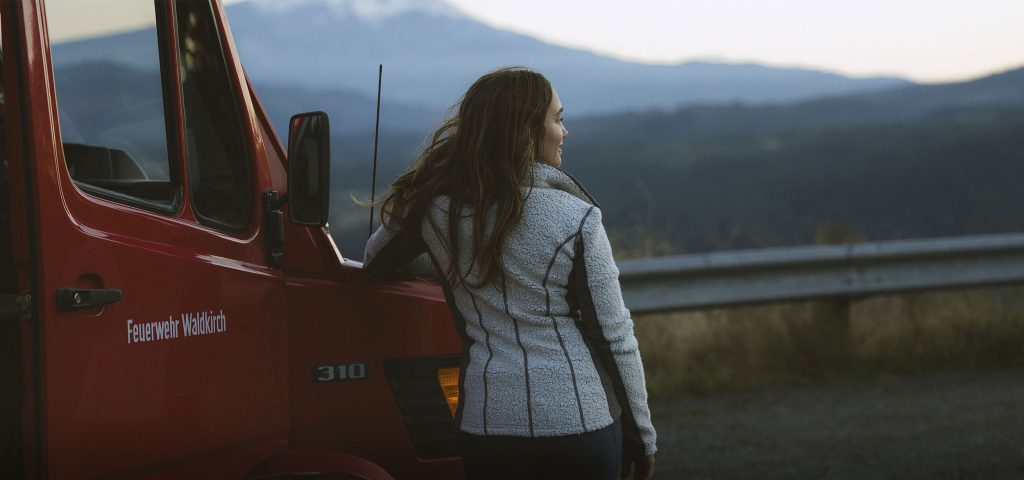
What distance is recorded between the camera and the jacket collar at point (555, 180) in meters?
2.64

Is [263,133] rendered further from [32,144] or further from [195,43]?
[32,144]

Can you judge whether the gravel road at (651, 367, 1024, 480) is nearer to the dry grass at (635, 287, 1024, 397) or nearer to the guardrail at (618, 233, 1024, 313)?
the dry grass at (635, 287, 1024, 397)

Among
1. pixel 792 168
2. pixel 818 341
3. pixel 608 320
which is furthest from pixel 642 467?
pixel 792 168

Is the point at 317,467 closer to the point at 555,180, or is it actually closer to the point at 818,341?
the point at 555,180

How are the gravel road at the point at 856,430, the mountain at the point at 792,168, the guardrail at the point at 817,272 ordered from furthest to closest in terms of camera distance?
the mountain at the point at 792,168 < the guardrail at the point at 817,272 < the gravel road at the point at 856,430

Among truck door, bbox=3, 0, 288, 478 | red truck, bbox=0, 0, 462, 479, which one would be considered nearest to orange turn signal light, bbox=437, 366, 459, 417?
red truck, bbox=0, 0, 462, 479

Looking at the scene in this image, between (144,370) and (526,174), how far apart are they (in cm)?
89

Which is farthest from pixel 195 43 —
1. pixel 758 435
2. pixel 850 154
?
pixel 850 154

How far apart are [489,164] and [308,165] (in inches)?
20.3

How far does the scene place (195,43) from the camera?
9.65 ft

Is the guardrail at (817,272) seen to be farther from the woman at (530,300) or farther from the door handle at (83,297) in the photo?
the door handle at (83,297)

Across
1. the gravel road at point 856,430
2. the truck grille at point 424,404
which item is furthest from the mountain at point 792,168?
the gravel road at point 856,430

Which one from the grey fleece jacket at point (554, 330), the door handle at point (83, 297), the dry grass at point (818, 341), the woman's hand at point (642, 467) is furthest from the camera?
the dry grass at point (818, 341)

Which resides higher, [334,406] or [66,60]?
[66,60]
